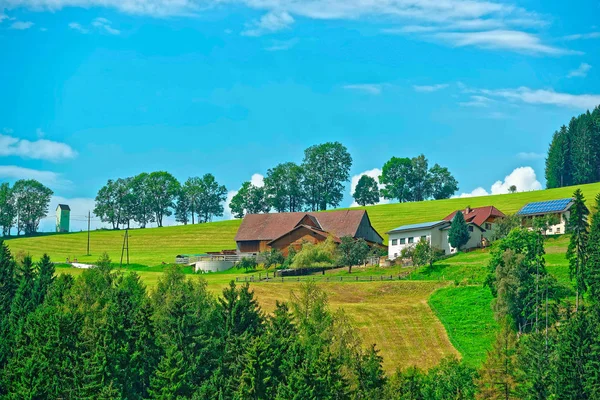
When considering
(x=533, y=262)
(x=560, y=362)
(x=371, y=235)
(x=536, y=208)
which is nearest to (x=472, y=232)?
(x=536, y=208)

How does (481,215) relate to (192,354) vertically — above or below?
above

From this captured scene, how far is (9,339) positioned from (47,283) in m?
12.4

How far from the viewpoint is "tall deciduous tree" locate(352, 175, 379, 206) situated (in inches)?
7771

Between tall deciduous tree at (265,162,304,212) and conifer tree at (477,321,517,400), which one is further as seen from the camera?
tall deciduous tree at (265,162,304,212)

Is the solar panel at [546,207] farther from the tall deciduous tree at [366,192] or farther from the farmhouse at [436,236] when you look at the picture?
the tall deciduous tree at [366,192]

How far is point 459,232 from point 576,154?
86944 mm

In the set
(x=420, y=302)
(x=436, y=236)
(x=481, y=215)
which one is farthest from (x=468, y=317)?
(x=481, y=215)

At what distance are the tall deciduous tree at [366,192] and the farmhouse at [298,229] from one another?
61.0m

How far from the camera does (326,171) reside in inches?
7633

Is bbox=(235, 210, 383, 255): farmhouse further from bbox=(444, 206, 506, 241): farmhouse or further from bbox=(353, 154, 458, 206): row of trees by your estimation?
bbox=(353, 154, 458, 206): row of trees

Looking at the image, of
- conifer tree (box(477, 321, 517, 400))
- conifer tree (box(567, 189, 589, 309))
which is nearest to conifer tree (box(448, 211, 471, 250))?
conifer tree (box(567, 189, 589, 309))

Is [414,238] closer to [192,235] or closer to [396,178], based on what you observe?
[192,235]

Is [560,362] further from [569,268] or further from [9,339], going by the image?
[9,339]

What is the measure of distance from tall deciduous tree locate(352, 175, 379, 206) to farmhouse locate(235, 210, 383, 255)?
61013 mm
